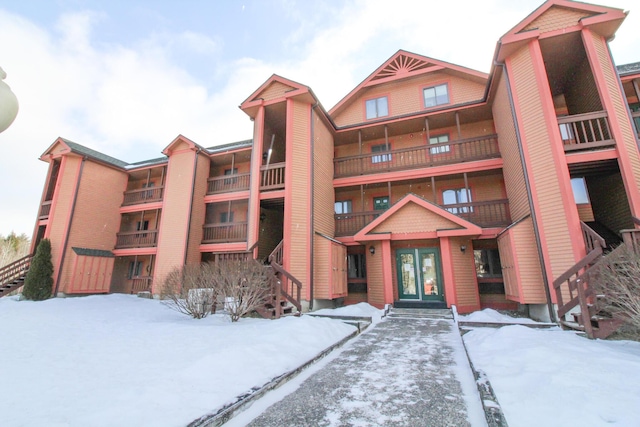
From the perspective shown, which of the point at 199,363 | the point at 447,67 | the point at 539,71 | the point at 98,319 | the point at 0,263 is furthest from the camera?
the point at 0,263

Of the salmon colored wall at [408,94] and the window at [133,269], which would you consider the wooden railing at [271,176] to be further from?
the window at [133,269]

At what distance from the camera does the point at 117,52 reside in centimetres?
1183

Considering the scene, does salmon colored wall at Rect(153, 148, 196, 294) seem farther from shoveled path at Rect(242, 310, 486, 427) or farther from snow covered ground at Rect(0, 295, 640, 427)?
shoveled path at Rect(242, 310, 486, 427)

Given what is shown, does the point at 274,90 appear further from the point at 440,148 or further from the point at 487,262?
the point at 487,262

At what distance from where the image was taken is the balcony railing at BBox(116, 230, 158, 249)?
656 inches

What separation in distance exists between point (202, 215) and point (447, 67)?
15389 mm

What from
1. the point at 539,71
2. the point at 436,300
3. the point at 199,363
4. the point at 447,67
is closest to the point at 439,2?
the point at 539,71

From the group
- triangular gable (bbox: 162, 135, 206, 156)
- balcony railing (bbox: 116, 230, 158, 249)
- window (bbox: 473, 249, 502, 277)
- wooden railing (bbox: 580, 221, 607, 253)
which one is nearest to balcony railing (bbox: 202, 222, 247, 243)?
balcony railing (bbox: 116, 230, 158, 249)

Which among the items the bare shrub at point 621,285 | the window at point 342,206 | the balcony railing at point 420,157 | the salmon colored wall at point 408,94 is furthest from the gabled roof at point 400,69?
the bare shrub at point 621,285

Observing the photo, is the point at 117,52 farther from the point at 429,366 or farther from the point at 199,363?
the point at 429,366

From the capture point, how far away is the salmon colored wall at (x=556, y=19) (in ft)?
31.2

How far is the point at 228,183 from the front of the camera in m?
16.6

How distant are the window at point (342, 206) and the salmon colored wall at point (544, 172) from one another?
8.11 meters

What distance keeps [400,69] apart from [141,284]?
1921cm
